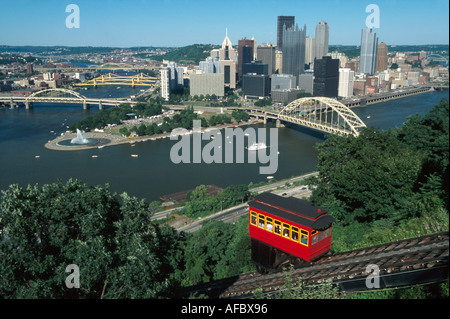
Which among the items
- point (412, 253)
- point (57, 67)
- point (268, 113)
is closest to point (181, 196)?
point (412, 253)

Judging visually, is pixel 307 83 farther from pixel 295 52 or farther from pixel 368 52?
pixel 368 52

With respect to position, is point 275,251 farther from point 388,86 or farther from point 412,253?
point 388,86

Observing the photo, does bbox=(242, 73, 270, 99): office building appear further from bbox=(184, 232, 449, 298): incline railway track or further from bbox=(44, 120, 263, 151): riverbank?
bbox=(184, 232, 449, 298): incline railway track

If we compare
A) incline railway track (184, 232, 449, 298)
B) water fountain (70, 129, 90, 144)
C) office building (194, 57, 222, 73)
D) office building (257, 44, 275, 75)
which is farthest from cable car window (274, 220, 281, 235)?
office building (257, 44, 275, 75)

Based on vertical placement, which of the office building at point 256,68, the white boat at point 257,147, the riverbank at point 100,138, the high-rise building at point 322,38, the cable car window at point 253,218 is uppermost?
the high-rise building at point 322,38

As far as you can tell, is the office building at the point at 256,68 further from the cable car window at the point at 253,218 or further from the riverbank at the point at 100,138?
the cable car window at the point at 253,218

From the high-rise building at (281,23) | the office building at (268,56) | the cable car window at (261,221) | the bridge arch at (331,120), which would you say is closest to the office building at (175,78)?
the office building at (268,56)
